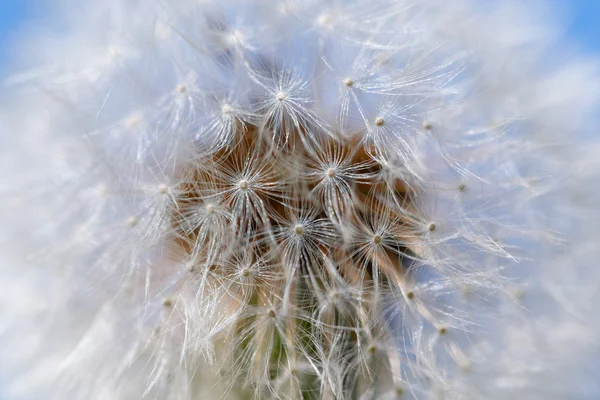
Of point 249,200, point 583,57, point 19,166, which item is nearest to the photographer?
point 249,200

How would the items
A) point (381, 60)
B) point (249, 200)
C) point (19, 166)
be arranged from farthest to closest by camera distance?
1. point (19, 166)
2. point (381, 60)
3. point (249, 200)

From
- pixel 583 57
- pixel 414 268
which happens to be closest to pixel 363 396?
pixel 414 268

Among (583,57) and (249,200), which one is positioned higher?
(249,200)

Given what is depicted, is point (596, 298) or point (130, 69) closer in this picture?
point (130, 69)

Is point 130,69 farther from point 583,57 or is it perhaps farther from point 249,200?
point 583,57

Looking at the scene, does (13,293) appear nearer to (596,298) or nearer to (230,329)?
(230,329)

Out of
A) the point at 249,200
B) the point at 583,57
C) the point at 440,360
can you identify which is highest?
the point at 249,200

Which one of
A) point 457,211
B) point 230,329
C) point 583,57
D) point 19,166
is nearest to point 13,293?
point 19,166
